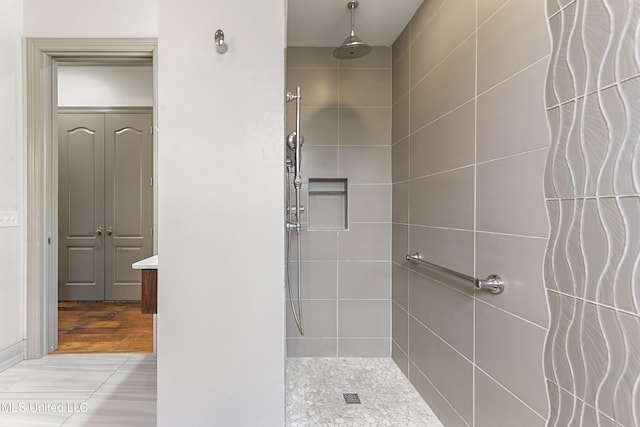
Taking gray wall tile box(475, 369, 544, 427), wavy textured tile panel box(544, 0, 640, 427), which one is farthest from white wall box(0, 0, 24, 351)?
wavy textured tile panel box(544, 0, 640, 427)

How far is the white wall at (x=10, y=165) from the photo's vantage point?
1926mm

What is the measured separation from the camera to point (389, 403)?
1.71 meters

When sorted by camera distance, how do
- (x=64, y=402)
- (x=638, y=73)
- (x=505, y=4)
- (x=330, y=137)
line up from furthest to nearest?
(x=330, y=137) → (x=64, y=402) → (x=505, y=4) → (x=638, y=73)

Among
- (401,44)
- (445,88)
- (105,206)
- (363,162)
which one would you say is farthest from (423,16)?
(105,206)

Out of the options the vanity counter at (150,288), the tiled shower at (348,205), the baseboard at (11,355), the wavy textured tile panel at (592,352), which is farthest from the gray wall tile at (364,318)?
the baseboard at (11,355)

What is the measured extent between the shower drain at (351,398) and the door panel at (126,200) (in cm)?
277

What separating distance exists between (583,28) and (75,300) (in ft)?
15.2

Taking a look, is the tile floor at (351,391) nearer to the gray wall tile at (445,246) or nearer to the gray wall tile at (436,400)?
the gray wall tile at (436,400)

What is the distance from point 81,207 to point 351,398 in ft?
11.8

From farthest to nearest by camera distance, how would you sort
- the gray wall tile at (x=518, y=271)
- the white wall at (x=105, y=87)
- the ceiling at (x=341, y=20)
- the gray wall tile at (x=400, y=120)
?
1. the white wall at (x=105, y=87)
2. the gray wall tile at (x=400, y=120)
3. the ceiling at (x=341, y=20)
4. the gray wall tile at (x=518, y=271)

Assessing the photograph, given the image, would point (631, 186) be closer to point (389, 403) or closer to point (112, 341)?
point (389, 403)

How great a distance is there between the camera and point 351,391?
1.82 meters

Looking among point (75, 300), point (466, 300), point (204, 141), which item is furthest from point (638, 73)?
point (75, 300)

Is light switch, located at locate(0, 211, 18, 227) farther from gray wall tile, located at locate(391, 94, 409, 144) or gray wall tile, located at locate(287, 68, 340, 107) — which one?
gray wall tile, located at locate(391, 94, 409, 144)
